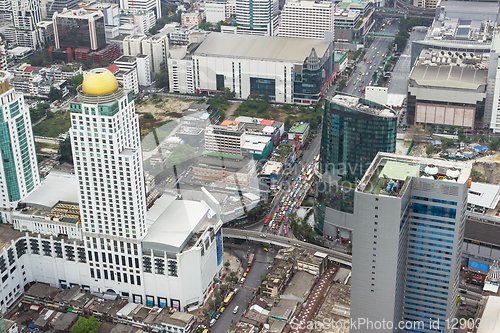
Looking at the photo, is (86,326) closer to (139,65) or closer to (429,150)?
(429,150)

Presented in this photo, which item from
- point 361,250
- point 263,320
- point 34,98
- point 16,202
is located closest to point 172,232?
point 263,320

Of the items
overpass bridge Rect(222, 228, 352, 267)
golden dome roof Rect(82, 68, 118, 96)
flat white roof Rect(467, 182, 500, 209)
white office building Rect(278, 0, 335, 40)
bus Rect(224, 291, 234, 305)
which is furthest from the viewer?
white office building Rect(278, 0, 335, 40)

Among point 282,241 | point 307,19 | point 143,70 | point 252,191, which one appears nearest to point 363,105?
point 282,241

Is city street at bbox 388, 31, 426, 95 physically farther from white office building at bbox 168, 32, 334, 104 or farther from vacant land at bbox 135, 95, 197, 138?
vacant land at bbox 135, 95, 197, 138

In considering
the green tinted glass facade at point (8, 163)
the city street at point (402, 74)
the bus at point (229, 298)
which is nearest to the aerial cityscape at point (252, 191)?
the green tinted glass facade at point (8, 163)

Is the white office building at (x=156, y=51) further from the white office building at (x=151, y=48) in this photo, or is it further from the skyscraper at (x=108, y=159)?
the skyscraper at (x=108, y=159)

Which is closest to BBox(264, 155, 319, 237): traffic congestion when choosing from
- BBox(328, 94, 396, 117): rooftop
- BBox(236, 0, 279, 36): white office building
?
BBox(328, 94, 396, 117): rooftop

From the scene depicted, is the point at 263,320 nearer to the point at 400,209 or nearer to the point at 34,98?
the point at 400,209
